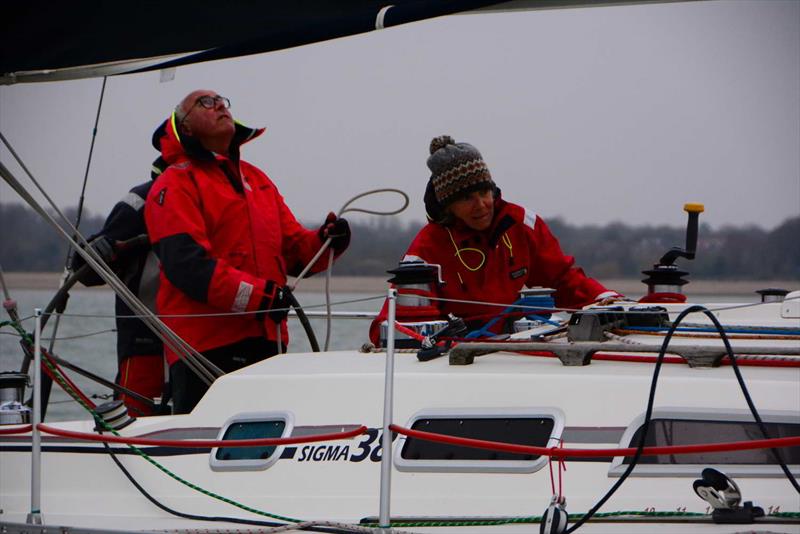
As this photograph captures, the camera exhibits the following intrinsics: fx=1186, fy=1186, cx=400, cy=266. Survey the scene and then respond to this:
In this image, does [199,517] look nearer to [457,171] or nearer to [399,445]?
[399,445]

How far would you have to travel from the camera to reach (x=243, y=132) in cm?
475

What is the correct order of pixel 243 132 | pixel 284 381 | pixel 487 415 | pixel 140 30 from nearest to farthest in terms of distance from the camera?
pixel 487 415 → pixel 284 381 → pixel 140 30 → pixel 243 132

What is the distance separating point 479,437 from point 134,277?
2.06 meters

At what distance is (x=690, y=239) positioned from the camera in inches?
189

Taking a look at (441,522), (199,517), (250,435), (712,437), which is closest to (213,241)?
(250,435)

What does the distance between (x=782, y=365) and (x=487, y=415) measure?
2.76 feet

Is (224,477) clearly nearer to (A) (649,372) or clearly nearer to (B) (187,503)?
(B) (187,503)

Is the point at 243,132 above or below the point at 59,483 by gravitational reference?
Answer: above

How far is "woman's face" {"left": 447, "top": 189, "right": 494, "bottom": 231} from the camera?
4309 mm

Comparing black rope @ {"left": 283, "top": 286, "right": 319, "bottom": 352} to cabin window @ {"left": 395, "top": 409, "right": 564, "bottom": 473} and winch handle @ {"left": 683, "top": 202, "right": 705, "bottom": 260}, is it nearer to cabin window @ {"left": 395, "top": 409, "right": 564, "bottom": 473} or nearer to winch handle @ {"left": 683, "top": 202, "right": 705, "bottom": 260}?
cabin window @ {"left": 395, "top": 409, "right": 564, "bottom": 473}

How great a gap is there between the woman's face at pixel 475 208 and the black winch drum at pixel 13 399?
5.40 feet

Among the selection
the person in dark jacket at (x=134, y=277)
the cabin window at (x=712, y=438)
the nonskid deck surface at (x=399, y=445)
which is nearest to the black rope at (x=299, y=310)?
the nonskid deck surface at (x=399, y=445)

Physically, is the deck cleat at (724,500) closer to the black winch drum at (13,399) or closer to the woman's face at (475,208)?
the woman's face at (475,208)

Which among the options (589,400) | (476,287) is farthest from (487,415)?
(476,287)
